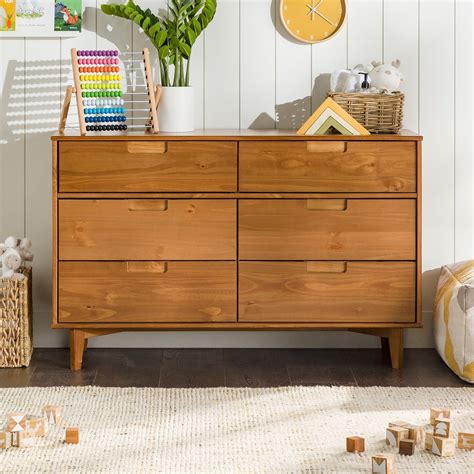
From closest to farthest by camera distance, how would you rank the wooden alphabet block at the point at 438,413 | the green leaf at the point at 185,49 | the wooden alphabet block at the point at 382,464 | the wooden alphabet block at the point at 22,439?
the wooden alphabet block at the point at 382,464, the wooden alphabet block at the point at 22,439, the wooden alphabet block at the point at 438,413, the green leaf at the point at 185,49

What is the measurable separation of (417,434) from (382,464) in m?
0.25

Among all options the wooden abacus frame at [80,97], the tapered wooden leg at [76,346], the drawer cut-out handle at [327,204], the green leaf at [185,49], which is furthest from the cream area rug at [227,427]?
the green leaf at [185,49]

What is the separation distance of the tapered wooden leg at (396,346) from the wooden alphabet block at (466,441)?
837mm

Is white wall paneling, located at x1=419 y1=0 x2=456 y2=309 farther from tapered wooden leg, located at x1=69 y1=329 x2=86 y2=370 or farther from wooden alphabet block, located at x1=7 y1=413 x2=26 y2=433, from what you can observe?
wooden alphabet block, located at x1=7 y1=413 x2=26 y2=433

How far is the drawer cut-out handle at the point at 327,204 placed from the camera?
3305 mm

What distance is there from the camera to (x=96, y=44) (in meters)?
3.63

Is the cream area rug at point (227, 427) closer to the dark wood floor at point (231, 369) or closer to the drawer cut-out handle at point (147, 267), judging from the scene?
the dark wood floor at point (231, 369)

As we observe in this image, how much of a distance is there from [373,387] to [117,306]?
2.80 ft

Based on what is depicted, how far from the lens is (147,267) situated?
332 centimetres

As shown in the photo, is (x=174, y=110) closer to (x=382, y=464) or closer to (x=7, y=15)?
(x=7, y=15)

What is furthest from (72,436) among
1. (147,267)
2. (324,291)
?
(324,291)

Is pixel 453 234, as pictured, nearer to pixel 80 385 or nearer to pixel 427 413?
pixel 427 413

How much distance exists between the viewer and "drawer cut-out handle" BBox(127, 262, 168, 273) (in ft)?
10.9

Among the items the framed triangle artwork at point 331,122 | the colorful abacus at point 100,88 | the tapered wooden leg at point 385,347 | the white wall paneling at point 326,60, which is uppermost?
the white wall paneling at point 326,60
